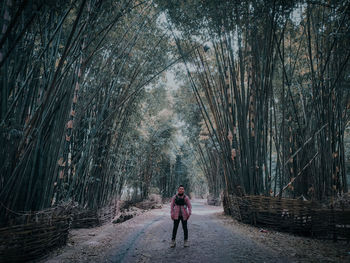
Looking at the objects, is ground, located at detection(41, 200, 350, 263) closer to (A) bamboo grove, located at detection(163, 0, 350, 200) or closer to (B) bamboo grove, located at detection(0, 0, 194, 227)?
(B) bamboo grove, located at detection(0, 0, 194, 227)

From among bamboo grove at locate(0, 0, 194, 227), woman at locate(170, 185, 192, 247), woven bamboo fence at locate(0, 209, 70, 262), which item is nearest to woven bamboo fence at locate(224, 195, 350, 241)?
woman at locate(170, 185, 192, 247)

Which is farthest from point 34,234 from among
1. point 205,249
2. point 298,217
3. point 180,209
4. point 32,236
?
point 298,217

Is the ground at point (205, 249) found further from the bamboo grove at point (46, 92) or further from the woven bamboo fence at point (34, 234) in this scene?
the bamboo grove at point (46, 92)

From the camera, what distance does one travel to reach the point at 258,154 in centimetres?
390

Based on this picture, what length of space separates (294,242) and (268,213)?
36.0 inches

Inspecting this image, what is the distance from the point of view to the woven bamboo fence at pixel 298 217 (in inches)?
118

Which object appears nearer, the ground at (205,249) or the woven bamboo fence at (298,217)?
the ground at (205,249)

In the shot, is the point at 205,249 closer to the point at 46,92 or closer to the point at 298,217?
the point at 298,217

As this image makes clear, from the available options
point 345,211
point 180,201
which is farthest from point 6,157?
point 345,211

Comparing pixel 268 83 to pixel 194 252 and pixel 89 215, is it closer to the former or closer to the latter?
pixel 194 252

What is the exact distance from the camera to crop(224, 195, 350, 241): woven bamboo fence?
9.86 feet

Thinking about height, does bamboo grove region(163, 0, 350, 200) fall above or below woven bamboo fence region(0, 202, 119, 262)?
above

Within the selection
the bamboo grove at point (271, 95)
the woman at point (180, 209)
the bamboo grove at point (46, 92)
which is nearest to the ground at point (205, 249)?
the woman at point (180, 209)

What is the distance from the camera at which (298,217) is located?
3344mm
